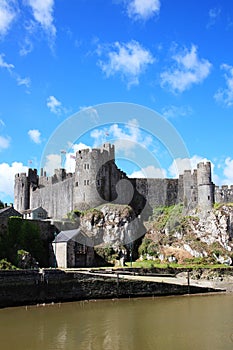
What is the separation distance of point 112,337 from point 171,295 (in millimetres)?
12251

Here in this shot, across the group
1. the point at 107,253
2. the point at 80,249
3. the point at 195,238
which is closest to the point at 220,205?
the point at 195,238

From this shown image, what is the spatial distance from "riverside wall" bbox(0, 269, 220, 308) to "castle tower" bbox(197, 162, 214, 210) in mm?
14683

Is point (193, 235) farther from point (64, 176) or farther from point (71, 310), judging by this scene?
point (71, 310)

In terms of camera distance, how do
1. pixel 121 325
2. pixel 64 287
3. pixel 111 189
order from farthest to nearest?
1. pixel 111 189
2. pixel 64 287
3. pixel 121 325

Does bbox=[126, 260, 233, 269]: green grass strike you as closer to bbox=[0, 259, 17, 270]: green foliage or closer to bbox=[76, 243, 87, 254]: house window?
bbox=[76, 243, 87, 254]: house window

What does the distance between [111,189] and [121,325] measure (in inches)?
975

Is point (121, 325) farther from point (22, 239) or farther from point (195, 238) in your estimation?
point (195, 238)

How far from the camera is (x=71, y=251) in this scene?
32875mm

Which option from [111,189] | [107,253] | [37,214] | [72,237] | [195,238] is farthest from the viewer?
[37,214]

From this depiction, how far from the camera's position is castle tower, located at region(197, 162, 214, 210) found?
40.9 metres

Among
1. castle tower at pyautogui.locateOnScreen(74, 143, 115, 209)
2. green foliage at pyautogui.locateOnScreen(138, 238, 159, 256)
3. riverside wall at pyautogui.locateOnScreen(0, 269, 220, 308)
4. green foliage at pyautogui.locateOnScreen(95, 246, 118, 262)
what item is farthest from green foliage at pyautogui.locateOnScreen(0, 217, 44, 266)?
green foliage at pyautogui.locateOnScreen(138, 238, 159, 256)

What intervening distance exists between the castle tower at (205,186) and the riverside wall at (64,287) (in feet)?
48.2

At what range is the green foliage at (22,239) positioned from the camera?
32312mm

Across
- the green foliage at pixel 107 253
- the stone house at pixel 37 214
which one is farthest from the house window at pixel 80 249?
the stone house at pixel 37 214
